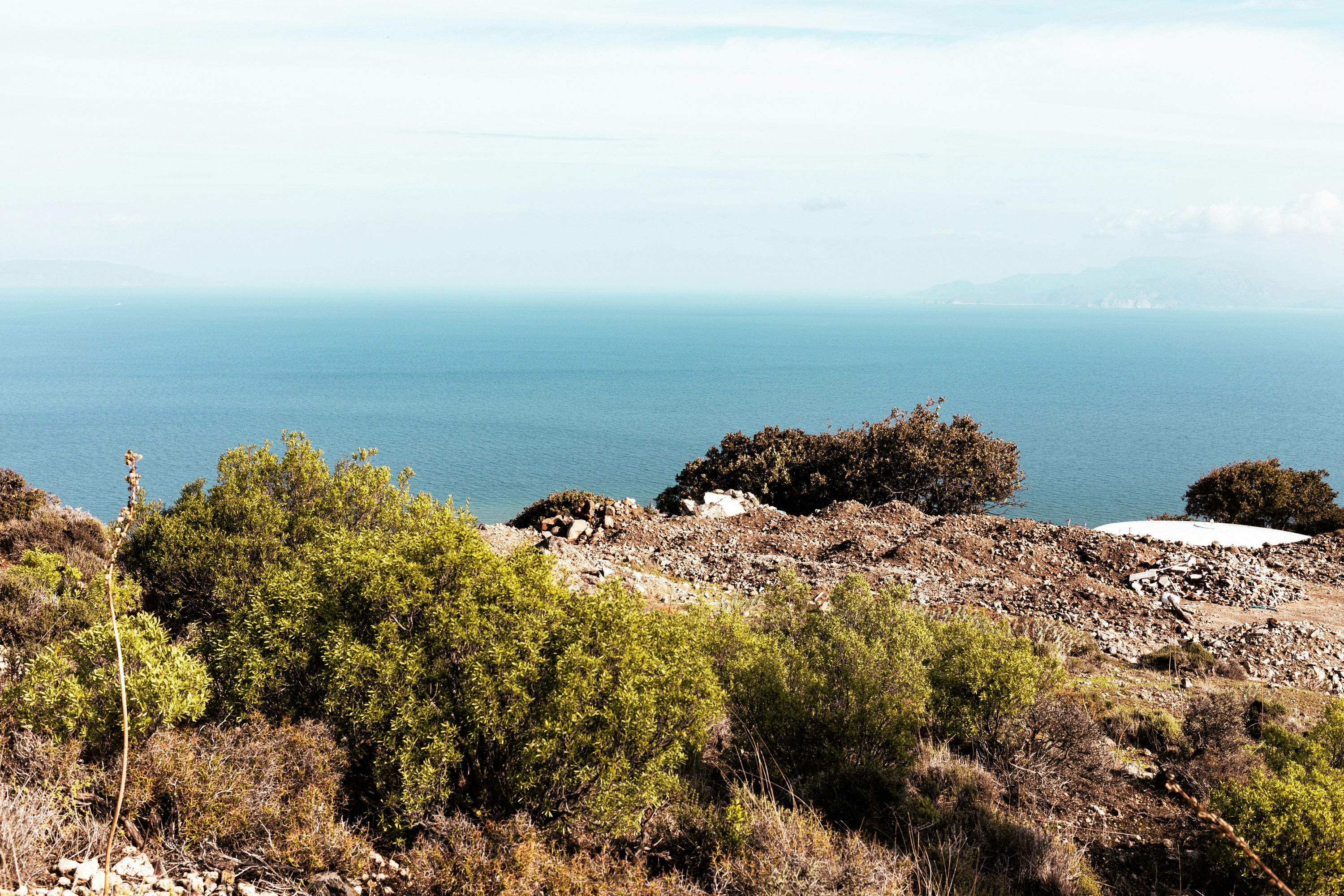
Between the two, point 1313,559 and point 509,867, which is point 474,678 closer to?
point 509,867

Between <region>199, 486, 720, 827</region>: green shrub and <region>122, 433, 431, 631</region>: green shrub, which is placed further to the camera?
<region>122, 433, 431, 631</region>: green shrub

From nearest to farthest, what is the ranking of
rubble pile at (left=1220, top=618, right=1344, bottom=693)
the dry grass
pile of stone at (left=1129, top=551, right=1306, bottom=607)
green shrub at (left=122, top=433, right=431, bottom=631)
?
1. the dry grass
2. green shrub at (left=122, top=433, right=431, bottom=631)
3. rubble pile at (left=1220, top=618, right=1344, bottom=693)
4. pile of stone at (left=1129, top=551, right=1306, bottom=607)

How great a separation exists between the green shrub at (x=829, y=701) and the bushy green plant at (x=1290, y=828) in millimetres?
3298

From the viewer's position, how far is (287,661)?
8.20m

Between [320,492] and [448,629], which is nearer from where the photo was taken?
[448,629]

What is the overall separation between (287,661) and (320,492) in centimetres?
468

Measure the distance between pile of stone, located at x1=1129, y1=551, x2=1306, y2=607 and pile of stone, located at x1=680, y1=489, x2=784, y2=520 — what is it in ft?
35.7

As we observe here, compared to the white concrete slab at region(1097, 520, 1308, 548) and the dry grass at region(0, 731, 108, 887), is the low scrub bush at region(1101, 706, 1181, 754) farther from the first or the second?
the white concrete slab at region(1097, 520, 1308, 548)

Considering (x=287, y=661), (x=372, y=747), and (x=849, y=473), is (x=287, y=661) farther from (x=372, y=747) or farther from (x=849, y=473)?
(x=849, y=473)

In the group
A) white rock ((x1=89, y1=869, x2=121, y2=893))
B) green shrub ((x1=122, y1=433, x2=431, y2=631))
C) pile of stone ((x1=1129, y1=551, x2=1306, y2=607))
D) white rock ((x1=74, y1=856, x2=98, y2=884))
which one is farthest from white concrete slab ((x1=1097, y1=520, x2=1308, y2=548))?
white rock ((x1=74, y1=856, x2=98, y2=884))

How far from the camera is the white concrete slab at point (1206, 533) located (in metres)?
27.2

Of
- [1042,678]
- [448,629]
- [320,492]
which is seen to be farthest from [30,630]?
[1042,678]

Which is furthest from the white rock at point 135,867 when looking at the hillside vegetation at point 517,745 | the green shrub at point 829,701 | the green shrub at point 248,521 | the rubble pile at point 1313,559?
the rubble pile at point 1313,559

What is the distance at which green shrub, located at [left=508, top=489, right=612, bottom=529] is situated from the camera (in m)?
26.6
